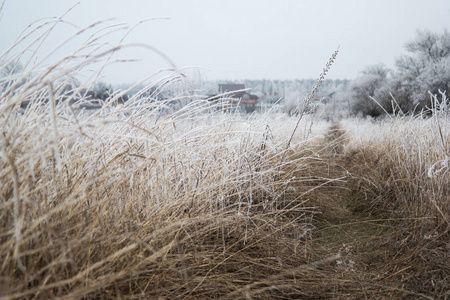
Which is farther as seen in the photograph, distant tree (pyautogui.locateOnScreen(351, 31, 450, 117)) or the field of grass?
distant tree (pyautogui.locateOnScreen(351, 31, 450, 117))

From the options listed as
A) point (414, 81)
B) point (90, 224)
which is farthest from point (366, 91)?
point (90, 224)

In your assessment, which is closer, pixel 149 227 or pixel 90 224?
pixel 90 224

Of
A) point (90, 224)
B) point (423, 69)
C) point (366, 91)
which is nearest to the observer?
point (90, 224)

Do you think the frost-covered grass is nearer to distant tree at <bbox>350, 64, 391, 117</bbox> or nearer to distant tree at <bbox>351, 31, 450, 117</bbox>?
distant tree at <bbox>351, 31, 450, 117</bbox>

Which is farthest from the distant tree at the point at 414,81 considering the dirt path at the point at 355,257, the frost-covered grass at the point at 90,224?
the frost-covered grass at the point at 90,224

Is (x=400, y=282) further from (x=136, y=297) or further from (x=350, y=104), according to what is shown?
(x=350, y=104)

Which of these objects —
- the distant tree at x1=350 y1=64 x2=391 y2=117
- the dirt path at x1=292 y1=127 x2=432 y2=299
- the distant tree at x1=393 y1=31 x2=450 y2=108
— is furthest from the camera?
the distant tree at x1=350 y1=64 x2=391 y2=117

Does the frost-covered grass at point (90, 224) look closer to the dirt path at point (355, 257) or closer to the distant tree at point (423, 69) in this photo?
the dirt path at point (355, 257)

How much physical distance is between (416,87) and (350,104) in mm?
3065

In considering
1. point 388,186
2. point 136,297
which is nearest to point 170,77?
point 136,297

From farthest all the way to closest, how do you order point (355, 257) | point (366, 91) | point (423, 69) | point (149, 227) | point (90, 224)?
point (366, 91)
point (423, 69)
point (355, 257)
point (149, 227)
point (90, 224)

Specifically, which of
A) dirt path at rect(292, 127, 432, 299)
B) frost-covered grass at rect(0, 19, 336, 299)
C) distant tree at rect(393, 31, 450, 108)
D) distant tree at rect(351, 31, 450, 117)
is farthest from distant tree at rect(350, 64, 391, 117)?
frost-covered grass at rect(0, 19, 336, 299)

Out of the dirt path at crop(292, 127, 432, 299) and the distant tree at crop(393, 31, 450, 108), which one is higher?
the distant tree at crop(393, 31, 450, 108)

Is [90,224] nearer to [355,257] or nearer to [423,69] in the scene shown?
[355,257]
